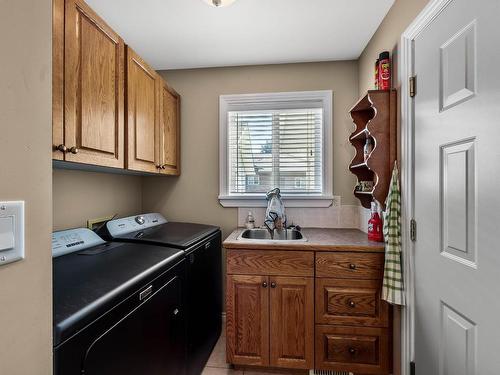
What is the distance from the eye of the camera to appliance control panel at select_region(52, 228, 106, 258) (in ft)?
4.38

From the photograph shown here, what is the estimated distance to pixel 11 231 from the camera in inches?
18.7

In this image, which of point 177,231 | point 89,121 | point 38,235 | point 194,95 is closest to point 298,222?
point 177,231

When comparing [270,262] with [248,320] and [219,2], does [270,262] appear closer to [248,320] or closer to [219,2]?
[248,320]

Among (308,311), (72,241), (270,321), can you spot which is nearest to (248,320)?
(270,321)

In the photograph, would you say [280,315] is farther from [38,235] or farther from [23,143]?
[23,143]

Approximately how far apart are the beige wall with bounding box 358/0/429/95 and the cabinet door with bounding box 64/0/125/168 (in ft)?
5.31

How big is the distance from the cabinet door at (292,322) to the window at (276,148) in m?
0.81

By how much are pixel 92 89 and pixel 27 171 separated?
3.05 feet

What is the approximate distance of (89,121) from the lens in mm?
1242

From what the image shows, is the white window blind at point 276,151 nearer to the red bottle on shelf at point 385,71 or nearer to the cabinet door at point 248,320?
the red bottle on shelf at point 385,71

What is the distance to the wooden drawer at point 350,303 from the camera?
1.61 metres

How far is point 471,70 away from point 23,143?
1.39 meters

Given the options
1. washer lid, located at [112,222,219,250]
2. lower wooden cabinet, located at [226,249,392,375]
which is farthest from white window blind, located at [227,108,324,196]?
lower wooden cabinet, located at [226,249,392,375]

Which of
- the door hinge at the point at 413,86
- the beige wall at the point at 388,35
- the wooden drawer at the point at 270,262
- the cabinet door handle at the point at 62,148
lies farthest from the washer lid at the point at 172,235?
the beige wall at the point at 388,35
